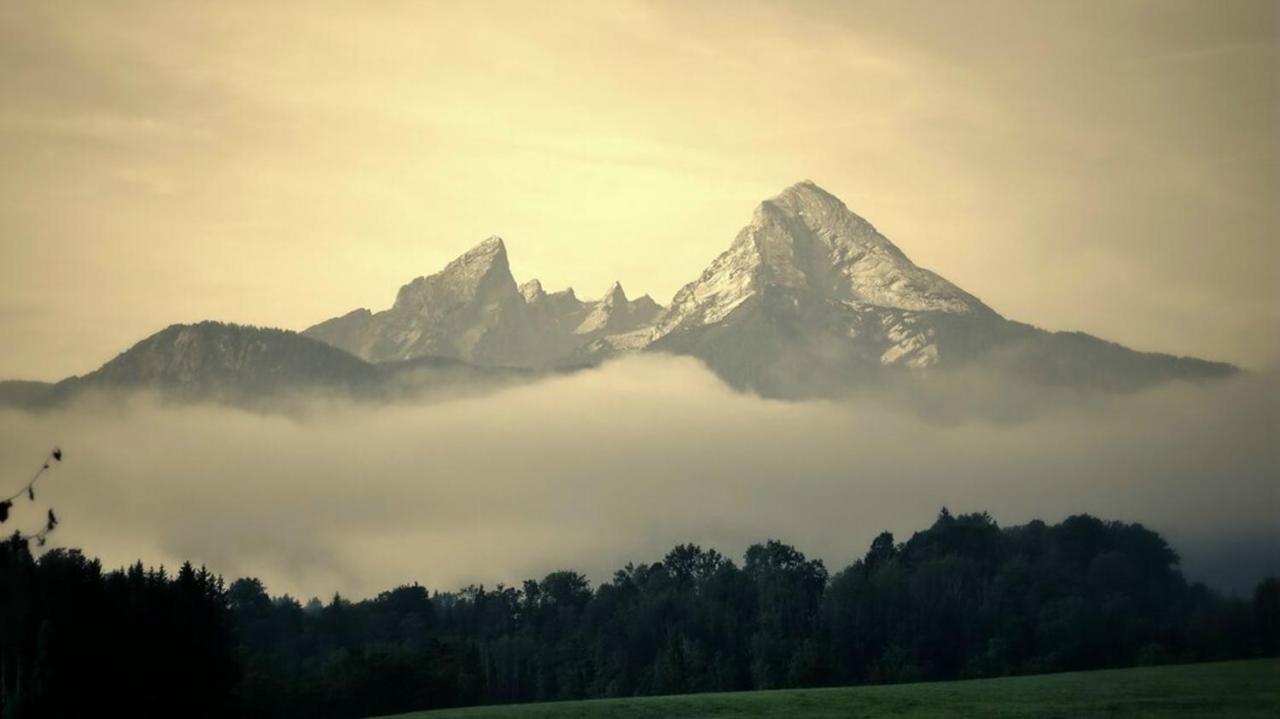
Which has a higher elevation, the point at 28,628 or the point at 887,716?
the point at 28,628

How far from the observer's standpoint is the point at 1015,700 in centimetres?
13788

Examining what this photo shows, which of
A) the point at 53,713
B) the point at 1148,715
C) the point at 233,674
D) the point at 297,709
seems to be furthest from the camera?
the point at 297,709

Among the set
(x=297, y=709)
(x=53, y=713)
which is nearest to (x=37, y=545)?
(x=53, y=713)

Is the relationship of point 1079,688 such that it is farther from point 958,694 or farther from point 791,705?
point 791,705

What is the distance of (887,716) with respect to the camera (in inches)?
5143

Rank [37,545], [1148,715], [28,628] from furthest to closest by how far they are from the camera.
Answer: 1. [28,628]
2. [1148,715]
3. [37,545]

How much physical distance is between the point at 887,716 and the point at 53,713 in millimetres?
65286

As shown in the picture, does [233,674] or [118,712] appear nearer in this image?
[118,712]

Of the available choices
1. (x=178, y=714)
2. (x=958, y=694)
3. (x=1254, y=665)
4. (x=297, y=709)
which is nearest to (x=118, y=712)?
(x=178, y=714)

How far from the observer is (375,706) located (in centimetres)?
18312

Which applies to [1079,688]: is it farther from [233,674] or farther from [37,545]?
[37,545]

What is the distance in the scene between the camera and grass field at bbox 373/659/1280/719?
125m

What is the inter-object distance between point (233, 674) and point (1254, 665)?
3720 inches

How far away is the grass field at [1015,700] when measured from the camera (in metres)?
125
